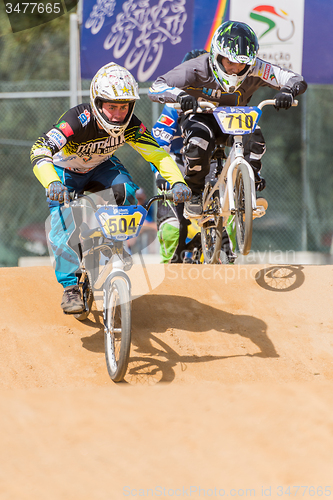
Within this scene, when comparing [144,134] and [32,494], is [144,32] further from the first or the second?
[32,494]

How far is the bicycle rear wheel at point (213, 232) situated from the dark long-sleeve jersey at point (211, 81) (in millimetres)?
1071

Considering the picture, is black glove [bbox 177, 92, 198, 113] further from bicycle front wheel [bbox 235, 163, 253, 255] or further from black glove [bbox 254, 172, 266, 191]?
black glove [bbox 254, 172, 266, 191]

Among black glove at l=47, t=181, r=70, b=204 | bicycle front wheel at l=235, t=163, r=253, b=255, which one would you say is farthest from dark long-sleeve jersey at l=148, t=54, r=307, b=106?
black glove at l=47, t=181, r=70, b=204

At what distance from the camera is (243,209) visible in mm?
5473

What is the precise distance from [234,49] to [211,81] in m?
0.71

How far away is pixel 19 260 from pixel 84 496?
8.29m

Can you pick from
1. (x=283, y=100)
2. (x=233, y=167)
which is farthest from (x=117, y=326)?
(x=283, y=100)

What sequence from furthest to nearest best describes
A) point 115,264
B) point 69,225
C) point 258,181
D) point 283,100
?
point 258,181 < point 283,100 < point 69,225 < point 115,264

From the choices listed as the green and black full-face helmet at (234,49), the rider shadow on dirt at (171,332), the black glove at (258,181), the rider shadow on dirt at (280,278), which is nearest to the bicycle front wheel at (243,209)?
the black glove at (258,181)

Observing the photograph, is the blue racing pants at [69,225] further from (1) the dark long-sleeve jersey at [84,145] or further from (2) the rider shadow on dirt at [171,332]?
(2) the rider shadow on dirt at [171,332]

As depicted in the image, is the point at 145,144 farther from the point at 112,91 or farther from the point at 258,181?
the point at 258,181

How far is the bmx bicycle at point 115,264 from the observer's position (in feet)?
13.4

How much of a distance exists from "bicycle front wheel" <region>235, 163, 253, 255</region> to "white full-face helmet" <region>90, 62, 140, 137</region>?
1.37 m

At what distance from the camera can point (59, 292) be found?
616 centimetres
